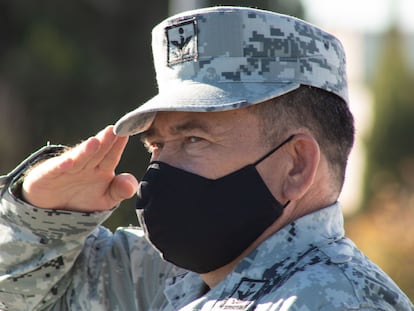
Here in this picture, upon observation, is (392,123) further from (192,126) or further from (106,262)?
(192,126)

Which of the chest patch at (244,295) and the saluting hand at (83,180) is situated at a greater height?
the saluting hand at (83,180)

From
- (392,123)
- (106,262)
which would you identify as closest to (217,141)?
(106,262)

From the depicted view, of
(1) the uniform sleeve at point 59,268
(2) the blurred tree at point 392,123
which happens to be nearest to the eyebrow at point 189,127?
(1) the uniform sleeve at point 59,268

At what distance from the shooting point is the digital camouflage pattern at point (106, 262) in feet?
10.8

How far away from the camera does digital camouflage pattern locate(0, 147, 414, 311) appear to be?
10.8ft

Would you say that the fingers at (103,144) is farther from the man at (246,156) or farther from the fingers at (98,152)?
the man at (246,156)

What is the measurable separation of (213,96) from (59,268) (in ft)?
3.52

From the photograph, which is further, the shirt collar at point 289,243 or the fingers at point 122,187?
the fingers at point 122,187

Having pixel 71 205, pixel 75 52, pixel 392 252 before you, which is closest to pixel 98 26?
pixel 75 52

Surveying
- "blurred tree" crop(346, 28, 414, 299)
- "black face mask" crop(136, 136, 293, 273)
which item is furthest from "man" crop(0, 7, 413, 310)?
"blurred tree" crop(346, 28, 414, 299)

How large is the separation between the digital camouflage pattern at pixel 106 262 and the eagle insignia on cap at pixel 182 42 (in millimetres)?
680

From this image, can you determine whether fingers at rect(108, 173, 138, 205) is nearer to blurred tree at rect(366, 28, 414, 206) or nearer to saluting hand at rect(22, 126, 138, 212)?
saluting hand at rect(22, 126, 138, 212)

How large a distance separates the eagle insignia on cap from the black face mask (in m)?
0.39

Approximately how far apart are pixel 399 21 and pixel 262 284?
21.1 m
